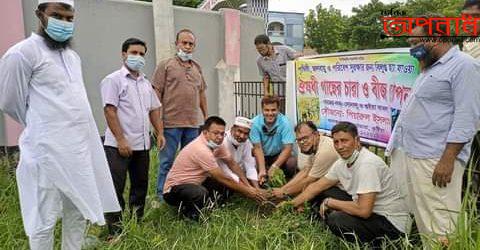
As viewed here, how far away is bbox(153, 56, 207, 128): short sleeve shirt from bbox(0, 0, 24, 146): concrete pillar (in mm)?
1947

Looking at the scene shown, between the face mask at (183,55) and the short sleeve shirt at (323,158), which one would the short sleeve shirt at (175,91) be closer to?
the face mask at (183,55)

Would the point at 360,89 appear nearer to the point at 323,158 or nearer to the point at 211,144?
the point at 323,158

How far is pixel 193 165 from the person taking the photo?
152 inches

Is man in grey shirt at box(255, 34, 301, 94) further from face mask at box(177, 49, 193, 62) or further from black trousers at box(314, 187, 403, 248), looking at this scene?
black trousers at box(314, 187, 403, 248)

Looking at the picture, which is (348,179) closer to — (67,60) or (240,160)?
(240,160)

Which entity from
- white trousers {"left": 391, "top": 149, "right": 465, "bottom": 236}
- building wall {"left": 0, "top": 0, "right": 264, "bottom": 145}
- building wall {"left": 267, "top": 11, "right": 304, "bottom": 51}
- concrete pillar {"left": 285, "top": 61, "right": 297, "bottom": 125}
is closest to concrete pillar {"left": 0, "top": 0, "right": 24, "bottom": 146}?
building wall {"left": 0, "top": 0, "right": 264, "bottom": 145}

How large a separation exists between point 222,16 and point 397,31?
437 cm

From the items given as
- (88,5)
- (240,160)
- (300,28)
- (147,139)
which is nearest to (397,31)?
(240,160)

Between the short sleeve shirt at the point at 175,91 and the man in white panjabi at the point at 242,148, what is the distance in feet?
1.47

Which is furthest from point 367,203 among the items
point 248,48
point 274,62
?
point 248,48

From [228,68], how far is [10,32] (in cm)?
354

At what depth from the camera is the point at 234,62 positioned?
7703 mm

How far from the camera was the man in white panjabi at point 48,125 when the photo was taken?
7.86 ft

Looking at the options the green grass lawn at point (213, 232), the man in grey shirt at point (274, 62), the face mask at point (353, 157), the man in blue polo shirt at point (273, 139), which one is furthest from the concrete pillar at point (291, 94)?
the face mask at point (353, 157)
